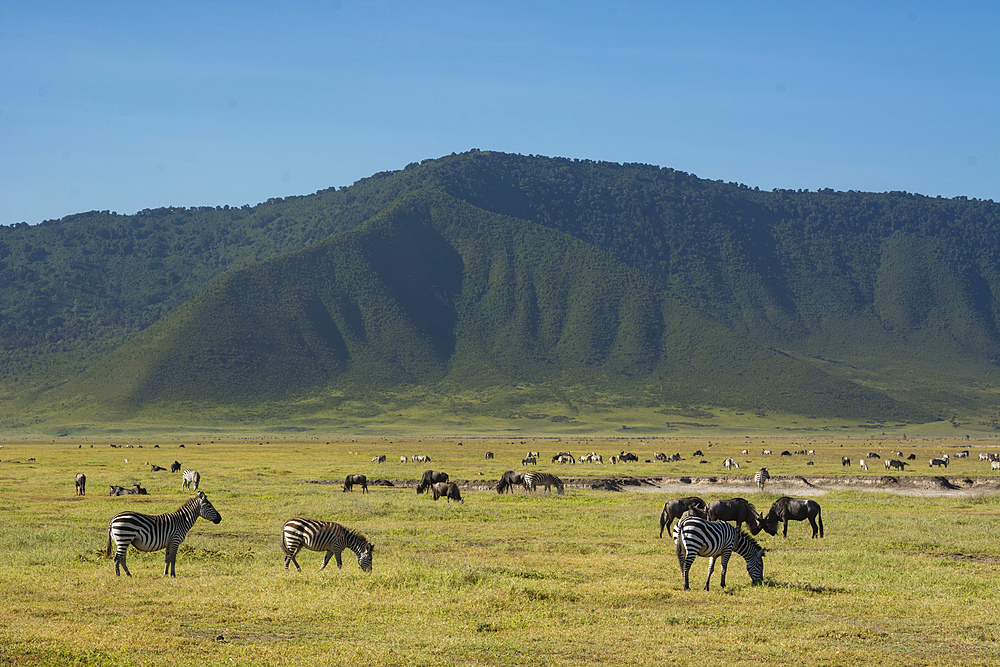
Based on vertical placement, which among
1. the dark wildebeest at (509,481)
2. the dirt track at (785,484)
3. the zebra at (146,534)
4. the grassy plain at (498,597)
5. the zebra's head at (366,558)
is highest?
the zebra at (146,534)

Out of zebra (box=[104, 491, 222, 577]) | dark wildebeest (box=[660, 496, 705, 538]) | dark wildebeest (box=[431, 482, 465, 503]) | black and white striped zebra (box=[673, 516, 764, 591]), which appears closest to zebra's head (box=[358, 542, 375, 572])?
zebra (box=[104, 491, 222, 577])

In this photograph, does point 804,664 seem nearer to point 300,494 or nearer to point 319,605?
point 319,605

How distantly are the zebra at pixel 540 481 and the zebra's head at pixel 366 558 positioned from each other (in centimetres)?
2450

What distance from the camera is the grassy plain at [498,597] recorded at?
48.3 ft

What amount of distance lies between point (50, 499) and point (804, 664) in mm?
34574

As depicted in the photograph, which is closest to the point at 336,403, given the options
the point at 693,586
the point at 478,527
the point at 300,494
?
the point at 300,494

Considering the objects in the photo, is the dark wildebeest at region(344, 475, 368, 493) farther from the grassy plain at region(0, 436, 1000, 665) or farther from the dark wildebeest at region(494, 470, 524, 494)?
the grassy plain at region(0, 436, 1000, 665)

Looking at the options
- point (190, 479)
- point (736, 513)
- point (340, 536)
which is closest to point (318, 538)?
point (340, 536)

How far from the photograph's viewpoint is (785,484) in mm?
54219

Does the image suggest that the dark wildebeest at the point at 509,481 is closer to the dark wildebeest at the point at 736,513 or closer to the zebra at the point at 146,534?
the dark wildebeest at the point at 736,513

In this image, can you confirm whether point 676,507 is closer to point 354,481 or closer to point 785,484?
point 354,481

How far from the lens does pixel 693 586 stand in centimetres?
2020

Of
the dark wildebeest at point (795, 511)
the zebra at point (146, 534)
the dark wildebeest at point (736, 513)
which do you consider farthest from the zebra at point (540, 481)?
the zebra at point (146, 534)

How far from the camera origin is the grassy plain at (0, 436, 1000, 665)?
14.7 meters
